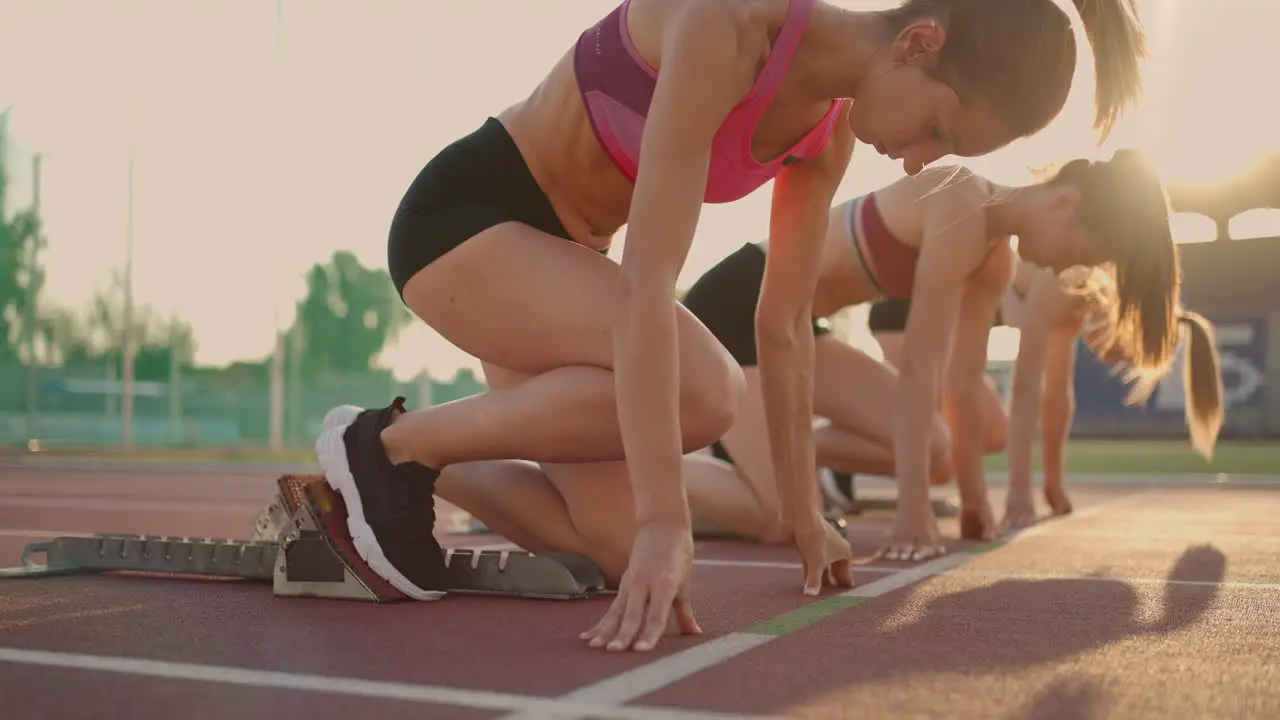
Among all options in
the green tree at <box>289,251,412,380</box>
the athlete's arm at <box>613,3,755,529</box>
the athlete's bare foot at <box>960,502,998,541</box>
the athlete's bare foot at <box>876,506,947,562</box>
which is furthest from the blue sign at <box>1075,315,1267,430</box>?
the athlete's arm at <box>613,3,755,529</box>

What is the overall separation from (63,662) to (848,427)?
371cm

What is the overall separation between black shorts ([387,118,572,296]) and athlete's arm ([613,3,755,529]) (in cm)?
71

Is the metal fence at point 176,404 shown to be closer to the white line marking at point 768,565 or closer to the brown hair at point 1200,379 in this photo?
the brown hair at point 1200,379

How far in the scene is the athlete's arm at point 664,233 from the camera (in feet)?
7.10

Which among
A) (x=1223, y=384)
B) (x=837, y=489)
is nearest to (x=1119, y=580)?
(x=837, y=489)

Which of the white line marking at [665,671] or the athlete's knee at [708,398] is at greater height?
the athlete's knee at [708,398]

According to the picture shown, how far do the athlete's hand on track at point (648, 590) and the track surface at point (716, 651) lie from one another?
0.04m

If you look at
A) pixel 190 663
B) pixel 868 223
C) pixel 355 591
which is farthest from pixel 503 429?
pixel 868 223

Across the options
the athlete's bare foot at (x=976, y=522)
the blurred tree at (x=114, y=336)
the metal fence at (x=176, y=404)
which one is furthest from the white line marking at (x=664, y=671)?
the blurred tree at (x=114, y=336)

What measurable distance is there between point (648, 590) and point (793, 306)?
112cm

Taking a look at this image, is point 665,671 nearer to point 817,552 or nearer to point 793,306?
point 817,552

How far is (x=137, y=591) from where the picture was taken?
9.46ft

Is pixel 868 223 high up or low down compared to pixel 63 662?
up

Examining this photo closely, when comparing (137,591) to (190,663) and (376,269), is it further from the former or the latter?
(376,269)
